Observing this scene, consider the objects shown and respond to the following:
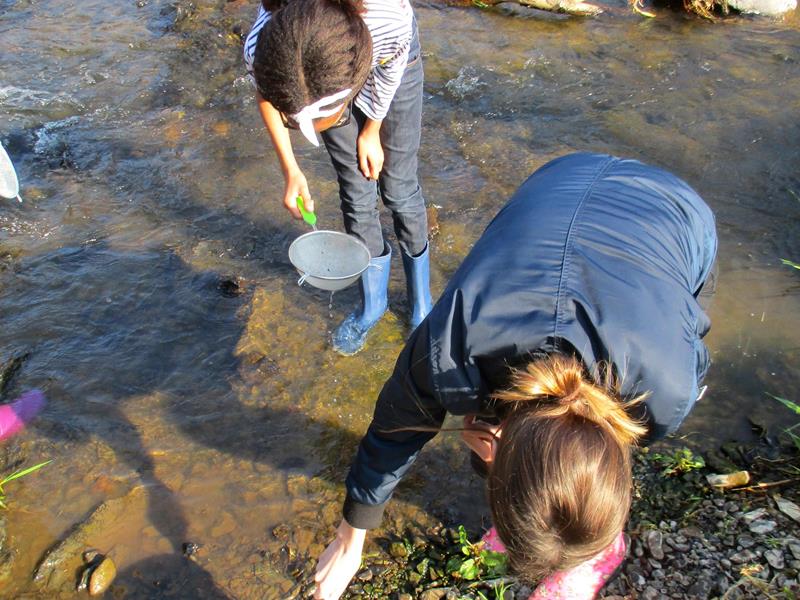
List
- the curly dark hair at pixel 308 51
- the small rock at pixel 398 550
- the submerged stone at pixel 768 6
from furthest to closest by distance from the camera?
the submerged stone at pixel 768 6 < the small rock at pixel 398 550 < the curly dark hair at pixel 308 51

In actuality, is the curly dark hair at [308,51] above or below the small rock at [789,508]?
above

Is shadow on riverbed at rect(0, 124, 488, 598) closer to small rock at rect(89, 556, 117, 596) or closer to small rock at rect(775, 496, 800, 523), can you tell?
small rock at rect(89, 556, 117, 596)

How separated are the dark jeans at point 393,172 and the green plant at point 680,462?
1212mm

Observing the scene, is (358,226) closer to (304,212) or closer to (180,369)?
(304,212)

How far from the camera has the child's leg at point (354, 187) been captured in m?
2.39

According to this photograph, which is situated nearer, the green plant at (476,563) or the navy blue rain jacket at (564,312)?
the navy blue rain jacket at (564,312)

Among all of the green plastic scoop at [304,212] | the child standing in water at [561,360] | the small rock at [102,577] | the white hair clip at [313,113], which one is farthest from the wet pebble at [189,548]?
the white hair clip at [313,113]

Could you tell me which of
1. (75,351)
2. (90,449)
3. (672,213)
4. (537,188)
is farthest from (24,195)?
(672,213)

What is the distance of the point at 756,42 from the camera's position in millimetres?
5059

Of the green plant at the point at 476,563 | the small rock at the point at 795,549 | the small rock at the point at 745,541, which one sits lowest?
the green plant at the point at 476,563

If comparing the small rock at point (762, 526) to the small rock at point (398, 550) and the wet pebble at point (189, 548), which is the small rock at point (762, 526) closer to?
the small rock at point (398, 550)

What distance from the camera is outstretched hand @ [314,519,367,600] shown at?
6.07 feet

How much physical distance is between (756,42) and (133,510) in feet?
17.0

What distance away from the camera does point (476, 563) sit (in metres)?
2.18
